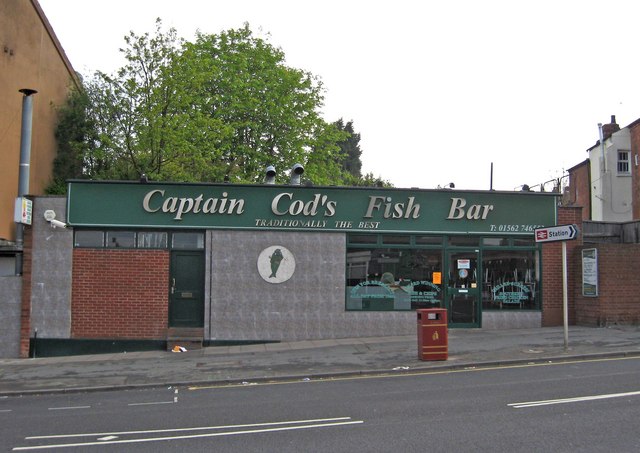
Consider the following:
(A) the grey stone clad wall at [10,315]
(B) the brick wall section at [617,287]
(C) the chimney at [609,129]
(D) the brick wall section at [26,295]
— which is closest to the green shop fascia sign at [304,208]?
(D) the brick wall section at [26,295]

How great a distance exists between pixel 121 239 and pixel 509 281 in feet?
34.8

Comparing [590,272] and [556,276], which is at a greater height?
[590,272]

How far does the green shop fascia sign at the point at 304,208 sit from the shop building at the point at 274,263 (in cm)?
3

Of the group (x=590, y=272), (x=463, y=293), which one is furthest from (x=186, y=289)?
(x=590, y=272)

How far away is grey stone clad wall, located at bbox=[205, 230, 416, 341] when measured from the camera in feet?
53.9

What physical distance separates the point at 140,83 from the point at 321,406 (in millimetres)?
20132

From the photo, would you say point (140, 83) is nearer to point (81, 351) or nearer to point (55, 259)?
point (55, 259)

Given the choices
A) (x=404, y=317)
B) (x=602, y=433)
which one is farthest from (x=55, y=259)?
(x=602, y=433)

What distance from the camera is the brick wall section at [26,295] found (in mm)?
15789

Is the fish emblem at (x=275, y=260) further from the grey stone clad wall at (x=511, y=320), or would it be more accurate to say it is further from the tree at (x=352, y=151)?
the tree at (x=352, y=151)

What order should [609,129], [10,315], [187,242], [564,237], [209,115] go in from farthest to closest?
[609,129]
[209,115]
[187,242]
[10,315]
[564,237]

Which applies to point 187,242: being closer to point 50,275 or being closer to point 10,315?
point 50,275

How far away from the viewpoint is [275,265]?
655 inches

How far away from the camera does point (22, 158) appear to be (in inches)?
707
